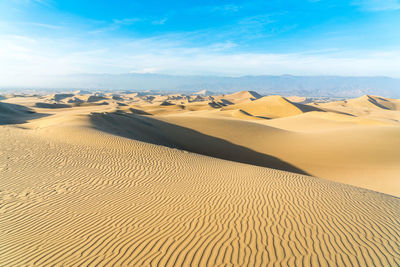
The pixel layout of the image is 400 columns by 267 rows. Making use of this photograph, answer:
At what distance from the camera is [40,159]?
979 centimetres

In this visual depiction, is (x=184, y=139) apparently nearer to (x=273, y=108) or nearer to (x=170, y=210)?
(x=170, y=210)

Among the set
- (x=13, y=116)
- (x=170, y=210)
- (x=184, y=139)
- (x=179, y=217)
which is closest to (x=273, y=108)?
(x=184, y=139)

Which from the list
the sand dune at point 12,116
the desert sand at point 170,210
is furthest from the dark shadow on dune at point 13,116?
the desert sand at point 170,210

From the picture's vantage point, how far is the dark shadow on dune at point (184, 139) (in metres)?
16.6

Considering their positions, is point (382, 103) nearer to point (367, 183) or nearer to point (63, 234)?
point (367, 183)

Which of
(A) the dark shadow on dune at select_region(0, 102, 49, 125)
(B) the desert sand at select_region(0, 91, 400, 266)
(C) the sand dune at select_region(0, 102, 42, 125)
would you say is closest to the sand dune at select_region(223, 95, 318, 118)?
(B) the desert sand at select_region(0, 91, 400, 266)

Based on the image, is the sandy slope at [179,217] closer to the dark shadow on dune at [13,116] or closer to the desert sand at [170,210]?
the desert sand at [170,210]

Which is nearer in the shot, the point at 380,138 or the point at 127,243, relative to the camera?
the point at 127,243

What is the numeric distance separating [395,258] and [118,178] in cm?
804

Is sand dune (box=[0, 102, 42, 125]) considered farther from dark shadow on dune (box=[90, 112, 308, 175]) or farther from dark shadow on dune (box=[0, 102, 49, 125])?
dark shadow on dune (box=[90, 112, 308, 175])

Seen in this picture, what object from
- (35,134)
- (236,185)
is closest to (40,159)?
(35,134)

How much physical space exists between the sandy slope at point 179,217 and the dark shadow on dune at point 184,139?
652 cm

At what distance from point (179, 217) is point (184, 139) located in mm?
14506

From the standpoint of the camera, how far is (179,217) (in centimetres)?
561
